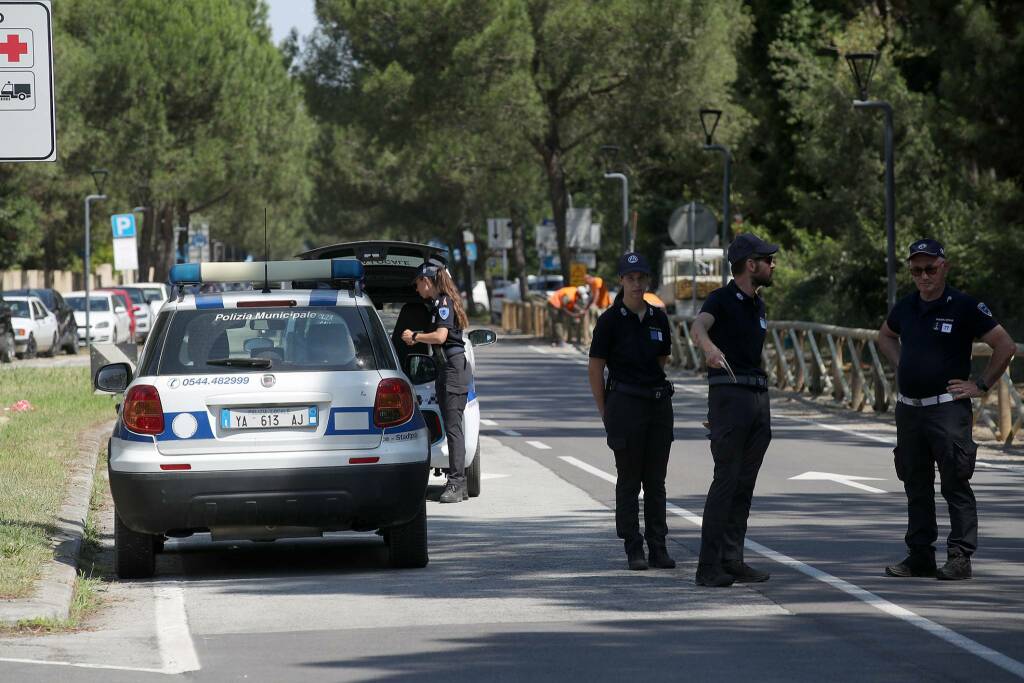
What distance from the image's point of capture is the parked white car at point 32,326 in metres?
42.0

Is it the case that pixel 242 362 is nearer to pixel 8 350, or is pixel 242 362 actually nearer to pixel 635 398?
pixel 635 398

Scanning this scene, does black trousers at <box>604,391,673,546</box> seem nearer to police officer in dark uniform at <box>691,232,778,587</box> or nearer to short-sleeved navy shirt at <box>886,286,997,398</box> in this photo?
police officer in dark uniform at <box>691,232,778,587</box>

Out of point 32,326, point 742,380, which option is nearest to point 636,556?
point 742,380

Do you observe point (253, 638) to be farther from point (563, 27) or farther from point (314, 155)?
point (314, 155)

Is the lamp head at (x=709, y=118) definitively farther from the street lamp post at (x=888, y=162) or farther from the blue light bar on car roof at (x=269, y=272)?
the blue light bar on car roof at (x=269, y=272)

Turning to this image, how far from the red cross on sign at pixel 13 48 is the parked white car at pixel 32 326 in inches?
1216

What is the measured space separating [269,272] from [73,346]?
36.1 metres

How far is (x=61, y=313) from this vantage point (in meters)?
44.8

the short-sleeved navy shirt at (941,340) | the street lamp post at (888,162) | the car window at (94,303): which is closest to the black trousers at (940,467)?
the short-sleeved navy shirt at (941,340)

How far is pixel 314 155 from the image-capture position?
7806 centimetres

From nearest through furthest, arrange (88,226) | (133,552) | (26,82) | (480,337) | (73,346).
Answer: (133,552), (26,82), (480,337), (73,346), (88,226)

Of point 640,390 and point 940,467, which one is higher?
point 640,390

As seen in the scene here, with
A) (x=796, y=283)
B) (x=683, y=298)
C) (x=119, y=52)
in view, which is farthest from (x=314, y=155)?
(x=796, y=283)

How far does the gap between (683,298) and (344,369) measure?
1874 inches
